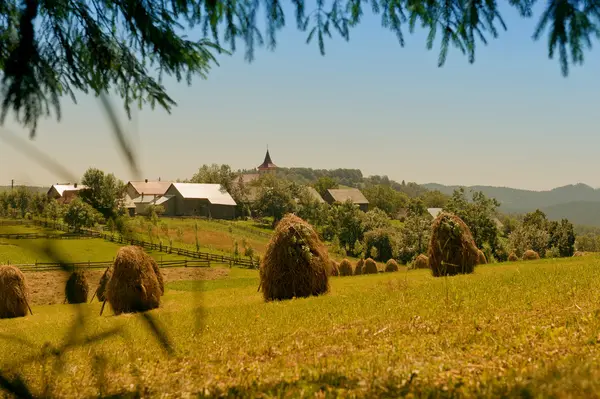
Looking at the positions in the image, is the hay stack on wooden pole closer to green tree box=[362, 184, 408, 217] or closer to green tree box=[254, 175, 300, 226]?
green tree box=[254, 175, 300, 226]

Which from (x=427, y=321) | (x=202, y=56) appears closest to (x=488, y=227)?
(x=427, y=321)

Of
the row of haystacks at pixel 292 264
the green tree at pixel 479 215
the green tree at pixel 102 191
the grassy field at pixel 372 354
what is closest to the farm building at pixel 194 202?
the green tree at pixel 479 215

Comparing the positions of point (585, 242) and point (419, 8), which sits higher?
point (419, 8)

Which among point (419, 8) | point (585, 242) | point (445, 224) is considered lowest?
point (585, 242)

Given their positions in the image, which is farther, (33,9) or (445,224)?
(445,224)

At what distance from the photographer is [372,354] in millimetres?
7301

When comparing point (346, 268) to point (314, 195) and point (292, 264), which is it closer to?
point (292, 264)

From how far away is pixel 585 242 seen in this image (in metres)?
114

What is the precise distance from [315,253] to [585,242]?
111633 mm

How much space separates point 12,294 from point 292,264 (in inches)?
613

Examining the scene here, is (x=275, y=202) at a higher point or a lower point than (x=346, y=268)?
higher

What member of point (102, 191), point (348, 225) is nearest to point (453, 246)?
point (102, 191)

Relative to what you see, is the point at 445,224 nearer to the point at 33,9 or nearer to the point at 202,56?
the point at 202,56

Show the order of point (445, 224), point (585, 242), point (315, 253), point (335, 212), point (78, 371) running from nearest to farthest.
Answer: point (78, 371) → point (315, 253) → point (445, 224) → point (335, 212) → point (585, 242)
